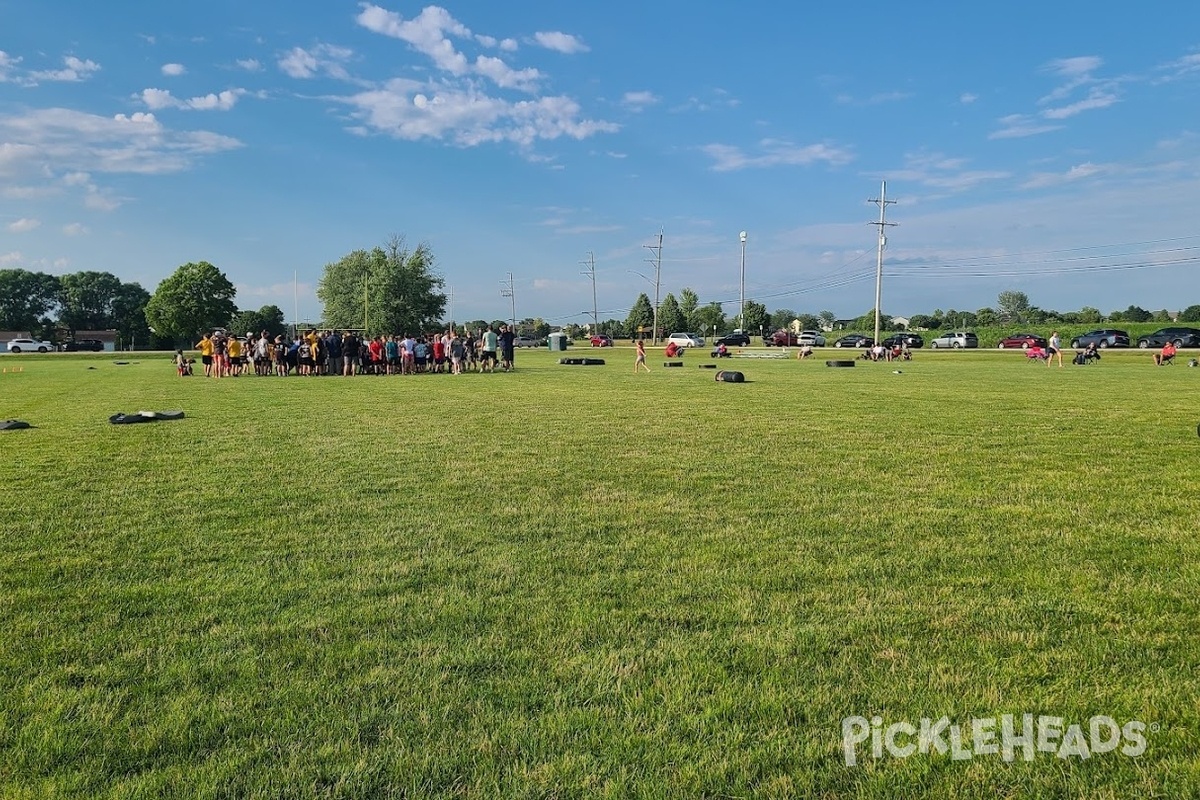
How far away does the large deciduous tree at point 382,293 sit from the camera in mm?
90750

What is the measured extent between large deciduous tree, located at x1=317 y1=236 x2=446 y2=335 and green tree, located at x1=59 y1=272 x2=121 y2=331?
50246 millimetres

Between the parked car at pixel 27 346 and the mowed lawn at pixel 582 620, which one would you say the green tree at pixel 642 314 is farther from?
the mowed lawn at pixel 582 620

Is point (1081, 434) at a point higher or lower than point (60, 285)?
lower

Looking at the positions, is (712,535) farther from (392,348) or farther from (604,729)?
(392,348)

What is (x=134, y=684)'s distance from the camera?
353cm

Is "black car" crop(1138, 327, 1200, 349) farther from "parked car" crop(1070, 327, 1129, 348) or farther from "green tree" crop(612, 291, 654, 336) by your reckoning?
"green tree" crop(612, 291, 654, 336)

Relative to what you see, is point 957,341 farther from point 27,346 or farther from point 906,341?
point 27,346

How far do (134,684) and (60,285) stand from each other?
14957cm

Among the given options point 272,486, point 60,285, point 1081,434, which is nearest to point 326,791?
point 272,486

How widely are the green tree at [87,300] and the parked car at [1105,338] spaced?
447 feet

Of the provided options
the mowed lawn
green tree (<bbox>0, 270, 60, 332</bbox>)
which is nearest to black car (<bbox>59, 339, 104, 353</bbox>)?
green tree (<bbox>0, 270, 60, 332</bbox>)

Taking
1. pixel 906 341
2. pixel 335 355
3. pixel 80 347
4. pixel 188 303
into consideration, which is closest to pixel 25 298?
pixel 80 347

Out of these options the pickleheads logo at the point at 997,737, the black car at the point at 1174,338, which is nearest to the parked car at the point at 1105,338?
the black car at the point at 1174,338

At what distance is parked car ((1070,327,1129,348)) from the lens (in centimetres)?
6406
